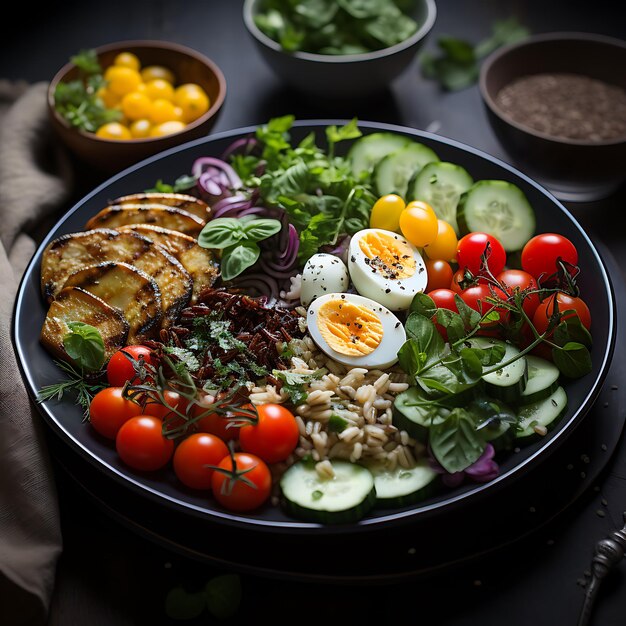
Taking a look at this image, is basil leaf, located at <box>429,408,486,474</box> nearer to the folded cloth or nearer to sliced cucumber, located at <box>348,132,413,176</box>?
the folded cloth

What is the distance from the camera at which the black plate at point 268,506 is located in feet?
7.95

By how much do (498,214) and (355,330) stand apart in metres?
0.89

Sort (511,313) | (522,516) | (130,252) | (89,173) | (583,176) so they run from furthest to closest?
1. (89,173)
2. (583,176)
3. (130,252)
4. (511,313)
5. (522,516)

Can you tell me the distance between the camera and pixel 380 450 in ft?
8.46

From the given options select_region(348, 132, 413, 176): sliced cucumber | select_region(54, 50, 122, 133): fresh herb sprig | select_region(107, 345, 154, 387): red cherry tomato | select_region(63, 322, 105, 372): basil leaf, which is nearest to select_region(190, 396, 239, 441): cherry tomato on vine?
select_region(107, 345, 154, 387): red cherry tomato

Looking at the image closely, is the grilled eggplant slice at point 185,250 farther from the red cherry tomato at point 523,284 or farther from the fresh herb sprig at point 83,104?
the red cherry tomato at point 523,284

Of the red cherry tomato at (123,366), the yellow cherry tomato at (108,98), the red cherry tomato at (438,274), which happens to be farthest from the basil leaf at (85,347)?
the yellow cherry tomato at (108,98)

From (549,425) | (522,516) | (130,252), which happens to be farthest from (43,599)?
(549,425)

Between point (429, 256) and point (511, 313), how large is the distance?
19.9 inches

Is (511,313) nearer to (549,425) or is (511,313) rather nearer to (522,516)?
(549,425)

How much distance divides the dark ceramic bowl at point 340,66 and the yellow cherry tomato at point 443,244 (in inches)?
49.9

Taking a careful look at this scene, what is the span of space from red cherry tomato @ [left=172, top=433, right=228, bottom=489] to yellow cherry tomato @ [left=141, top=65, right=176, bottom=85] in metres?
2.51

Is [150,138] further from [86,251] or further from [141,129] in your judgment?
[86,251]

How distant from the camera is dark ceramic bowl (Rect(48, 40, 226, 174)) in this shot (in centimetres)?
384
